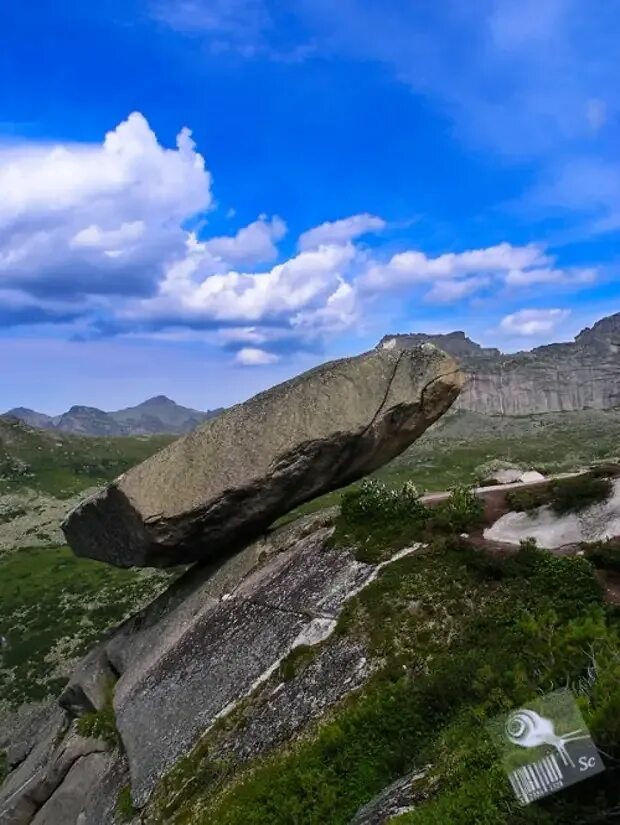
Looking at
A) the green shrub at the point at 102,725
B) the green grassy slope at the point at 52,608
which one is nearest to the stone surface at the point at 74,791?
the green shrub at the point at 102,725

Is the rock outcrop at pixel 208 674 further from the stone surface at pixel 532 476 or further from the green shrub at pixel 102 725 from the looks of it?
the stone surface at pixel 532 476

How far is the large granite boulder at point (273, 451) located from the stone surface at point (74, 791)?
23.1 ft

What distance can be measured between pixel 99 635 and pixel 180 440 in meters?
46.8

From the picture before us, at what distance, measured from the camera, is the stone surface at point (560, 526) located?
1852 centimetres

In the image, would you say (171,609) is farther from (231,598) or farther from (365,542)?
(365,542)

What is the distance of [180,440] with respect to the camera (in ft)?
82.8

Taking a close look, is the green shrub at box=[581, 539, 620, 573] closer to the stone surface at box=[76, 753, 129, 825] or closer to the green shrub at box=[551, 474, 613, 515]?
the green shrub at box=[551, 474, 613, 515]

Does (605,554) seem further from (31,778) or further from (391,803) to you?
(31,778)

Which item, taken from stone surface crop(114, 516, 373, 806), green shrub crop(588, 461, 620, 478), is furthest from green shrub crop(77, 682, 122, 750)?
green shrub crop(588, 461, 620, 478)

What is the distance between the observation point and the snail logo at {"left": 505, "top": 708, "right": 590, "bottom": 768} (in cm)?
813

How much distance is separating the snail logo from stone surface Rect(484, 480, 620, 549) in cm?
935

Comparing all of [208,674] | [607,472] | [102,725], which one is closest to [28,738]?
[102,725]

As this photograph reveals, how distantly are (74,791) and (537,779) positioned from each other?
1900cm

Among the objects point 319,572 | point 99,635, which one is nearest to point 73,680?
point 319,572
